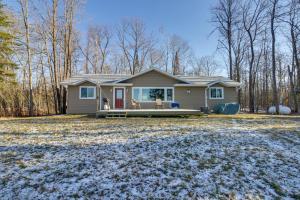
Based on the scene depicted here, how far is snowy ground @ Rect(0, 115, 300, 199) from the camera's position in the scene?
2.93 m

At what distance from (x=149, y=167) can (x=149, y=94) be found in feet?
35.1

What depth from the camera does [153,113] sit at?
11398 millimetres

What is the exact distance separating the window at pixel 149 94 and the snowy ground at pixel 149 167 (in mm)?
8487

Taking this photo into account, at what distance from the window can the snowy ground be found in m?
8.49

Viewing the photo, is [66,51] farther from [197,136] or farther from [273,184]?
[273,184]

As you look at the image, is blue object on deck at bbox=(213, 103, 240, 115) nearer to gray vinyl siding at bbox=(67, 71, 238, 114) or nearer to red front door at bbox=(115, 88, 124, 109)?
gray vinyl siding at bbox=(67, 71, 238, 114)

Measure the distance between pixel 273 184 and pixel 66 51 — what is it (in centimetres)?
1968

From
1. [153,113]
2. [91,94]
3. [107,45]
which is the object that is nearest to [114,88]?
[91,94]

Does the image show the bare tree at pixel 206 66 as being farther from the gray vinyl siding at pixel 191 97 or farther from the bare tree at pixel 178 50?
the gray vinyl siding at pixel 191 97

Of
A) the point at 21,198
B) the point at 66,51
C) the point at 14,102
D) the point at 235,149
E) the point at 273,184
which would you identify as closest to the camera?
the point at 21,198

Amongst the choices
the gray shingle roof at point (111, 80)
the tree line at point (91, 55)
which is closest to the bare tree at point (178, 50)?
the tree line at point (91, 55)

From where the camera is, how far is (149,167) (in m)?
3.66

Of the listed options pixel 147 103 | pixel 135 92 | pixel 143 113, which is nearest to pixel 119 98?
pixel 135 92

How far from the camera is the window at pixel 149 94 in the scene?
557 inches
